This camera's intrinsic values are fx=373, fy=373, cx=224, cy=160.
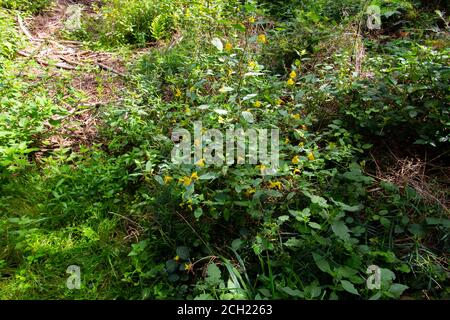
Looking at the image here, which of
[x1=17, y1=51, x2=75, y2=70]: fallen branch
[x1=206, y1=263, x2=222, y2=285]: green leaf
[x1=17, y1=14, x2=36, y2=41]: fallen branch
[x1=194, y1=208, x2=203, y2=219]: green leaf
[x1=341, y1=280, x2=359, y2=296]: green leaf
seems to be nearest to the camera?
[x1=341, y1=280, x2=359, y2=296]: green leaf

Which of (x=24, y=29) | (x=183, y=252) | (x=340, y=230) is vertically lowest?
(x=183, y=252)

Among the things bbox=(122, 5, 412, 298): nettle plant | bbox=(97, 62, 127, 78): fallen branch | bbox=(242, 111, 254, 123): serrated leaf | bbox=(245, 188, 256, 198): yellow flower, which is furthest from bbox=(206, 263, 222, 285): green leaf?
bbox=(97, 62, 127, 78): fallen branch

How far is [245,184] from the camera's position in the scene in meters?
2.29

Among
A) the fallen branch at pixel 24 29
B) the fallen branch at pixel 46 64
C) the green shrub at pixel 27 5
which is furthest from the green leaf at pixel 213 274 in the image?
the green shrub at pixel 27 5

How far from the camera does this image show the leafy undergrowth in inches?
85.0

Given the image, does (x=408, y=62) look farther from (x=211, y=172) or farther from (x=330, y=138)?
(x=211, y=172)

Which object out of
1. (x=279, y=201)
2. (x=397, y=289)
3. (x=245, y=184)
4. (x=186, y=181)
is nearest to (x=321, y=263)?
(x=397, y=289)

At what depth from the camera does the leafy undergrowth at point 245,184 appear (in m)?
2.16

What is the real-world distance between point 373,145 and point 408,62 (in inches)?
29.7

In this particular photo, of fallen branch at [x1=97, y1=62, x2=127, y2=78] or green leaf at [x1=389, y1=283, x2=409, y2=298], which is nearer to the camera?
green leaf at [x1=389, y1=283, x2=409, y2=298]

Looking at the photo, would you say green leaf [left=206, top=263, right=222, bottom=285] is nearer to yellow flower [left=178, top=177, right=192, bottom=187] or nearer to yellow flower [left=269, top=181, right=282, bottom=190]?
yellow flower [left=178, top=177, right=192, bottom=187]

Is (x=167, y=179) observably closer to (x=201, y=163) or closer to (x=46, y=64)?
(x=201, y=163)
